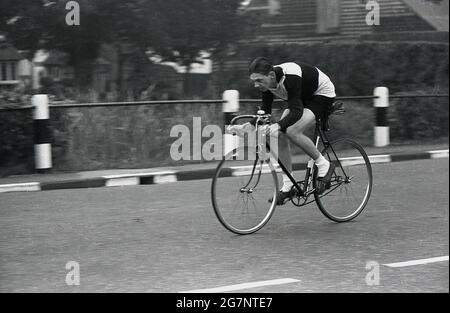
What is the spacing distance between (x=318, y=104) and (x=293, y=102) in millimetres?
448

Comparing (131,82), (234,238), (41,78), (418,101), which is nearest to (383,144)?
(418,101)

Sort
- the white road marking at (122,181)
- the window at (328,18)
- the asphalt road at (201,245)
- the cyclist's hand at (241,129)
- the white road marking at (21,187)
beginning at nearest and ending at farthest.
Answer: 1. the asphalt road at (201,245)
2. the cyclist's hand at (241,129)
3. the white road marking at (21,187)
4. the white road marking at (122,181)
5. the window at (328,18)

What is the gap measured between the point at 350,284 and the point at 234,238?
66.9 inches

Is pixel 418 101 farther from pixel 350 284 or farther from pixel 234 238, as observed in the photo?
pixel 350 284

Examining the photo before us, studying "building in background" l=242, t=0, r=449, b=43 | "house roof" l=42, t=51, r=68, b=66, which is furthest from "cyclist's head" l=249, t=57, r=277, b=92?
"building in background" l=242, t=0, r=449, b=43

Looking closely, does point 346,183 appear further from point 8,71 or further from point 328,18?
point 328,18

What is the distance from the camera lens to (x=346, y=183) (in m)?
7.39

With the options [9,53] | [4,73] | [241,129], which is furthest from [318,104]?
[9,53]

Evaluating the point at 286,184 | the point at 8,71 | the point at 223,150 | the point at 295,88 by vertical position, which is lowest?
the point at 223,150

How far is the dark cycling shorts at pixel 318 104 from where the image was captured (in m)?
6.89

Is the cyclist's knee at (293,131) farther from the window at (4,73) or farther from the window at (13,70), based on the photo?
the window at (13,70)

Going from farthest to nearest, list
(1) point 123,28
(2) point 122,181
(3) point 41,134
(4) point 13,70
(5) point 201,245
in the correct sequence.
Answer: (1) point 123,28
(4) point 13,70
(3) point 41,134
(2) point 122,181
(5) point 201,245

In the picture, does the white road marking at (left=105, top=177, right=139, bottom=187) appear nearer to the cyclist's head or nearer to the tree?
the tree

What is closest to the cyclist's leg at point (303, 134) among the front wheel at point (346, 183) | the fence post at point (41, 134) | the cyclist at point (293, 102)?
the cyclist at point (293, 102)
